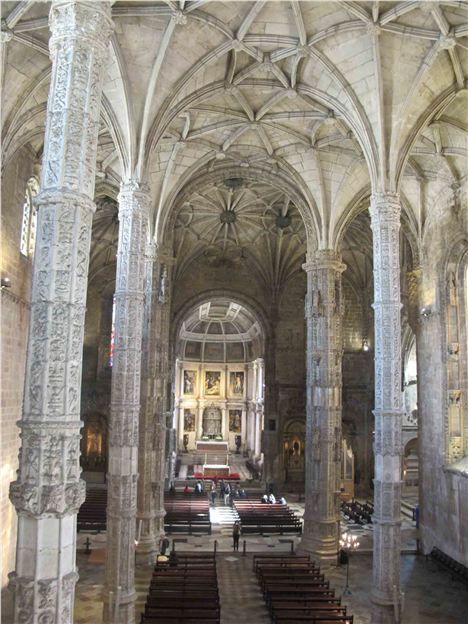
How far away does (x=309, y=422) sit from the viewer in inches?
1005

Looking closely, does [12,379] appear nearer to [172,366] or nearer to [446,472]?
[446,472]

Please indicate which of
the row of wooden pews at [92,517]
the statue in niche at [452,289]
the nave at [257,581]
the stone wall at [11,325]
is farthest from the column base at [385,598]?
the row of wooden pews at [92,517]

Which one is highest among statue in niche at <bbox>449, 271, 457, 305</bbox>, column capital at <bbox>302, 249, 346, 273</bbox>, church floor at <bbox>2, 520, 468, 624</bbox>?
column capital at <bbox>302, 249, 346, 273</bbox>

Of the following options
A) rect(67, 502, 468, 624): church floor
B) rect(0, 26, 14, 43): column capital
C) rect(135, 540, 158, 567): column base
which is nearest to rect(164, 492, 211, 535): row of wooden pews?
rect(67, 502, 468, 624): church floor

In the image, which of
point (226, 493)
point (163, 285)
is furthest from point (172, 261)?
point (226, 493)

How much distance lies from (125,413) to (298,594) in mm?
8396

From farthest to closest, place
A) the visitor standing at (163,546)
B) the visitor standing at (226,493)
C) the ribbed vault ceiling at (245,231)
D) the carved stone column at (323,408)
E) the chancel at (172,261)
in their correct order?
1. the visitor standing at (226,493)
2. the ribbed vault ceiling at (245,231)
3. the carved stone column at (323,408)
4. the visitor standing at (163,546)
5. the chancel at (172,261)

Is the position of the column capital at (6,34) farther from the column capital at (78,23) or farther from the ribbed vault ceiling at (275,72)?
the column capital at (78,23)

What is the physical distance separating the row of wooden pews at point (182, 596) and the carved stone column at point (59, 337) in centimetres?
931

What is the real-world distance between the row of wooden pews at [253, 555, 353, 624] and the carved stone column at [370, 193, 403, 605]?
159cm

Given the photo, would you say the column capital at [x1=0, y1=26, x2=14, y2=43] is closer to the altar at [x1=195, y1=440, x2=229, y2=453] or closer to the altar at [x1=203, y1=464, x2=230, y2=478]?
the altar at [x1=203, y1=464, x2=230, y2=478]

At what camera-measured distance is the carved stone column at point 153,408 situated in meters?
23.2

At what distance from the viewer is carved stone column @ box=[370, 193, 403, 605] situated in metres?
16.0

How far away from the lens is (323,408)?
24.9 m
